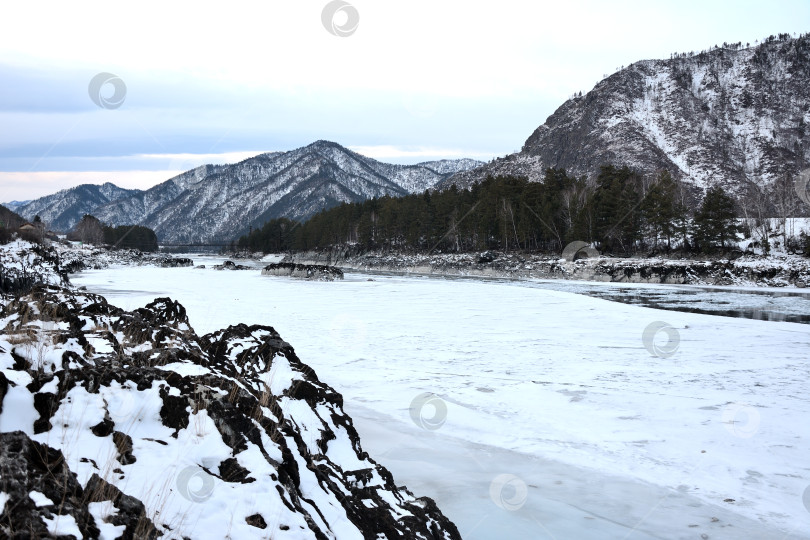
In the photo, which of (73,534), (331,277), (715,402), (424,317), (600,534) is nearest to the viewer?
(73,534)

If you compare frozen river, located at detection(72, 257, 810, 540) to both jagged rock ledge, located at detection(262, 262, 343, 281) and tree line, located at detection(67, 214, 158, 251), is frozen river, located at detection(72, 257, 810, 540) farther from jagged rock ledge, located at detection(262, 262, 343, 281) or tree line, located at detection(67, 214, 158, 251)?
tree line, located at detection(67, 214, 158, 251)

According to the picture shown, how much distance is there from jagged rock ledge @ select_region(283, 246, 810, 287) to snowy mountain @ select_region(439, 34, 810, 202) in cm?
10776

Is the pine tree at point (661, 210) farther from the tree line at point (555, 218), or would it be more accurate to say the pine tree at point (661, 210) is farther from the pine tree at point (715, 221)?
the pine tree at point (715, 221)

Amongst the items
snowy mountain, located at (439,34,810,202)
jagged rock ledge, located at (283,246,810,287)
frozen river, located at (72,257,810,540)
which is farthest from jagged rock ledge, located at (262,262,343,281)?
snowy mountain, located at (439,34,810,202)

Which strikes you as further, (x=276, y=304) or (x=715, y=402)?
(x=276, y=304)

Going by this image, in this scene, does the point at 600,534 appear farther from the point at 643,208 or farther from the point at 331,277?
the point at 643,208

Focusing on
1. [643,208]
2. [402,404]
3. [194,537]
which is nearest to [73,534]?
[194,537]

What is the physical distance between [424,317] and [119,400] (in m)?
16.9

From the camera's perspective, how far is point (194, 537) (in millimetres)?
3256

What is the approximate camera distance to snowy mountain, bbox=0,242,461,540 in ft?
10.2

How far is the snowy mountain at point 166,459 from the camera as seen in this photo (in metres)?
3.10

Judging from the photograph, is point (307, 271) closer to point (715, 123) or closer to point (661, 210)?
point (661, 210)

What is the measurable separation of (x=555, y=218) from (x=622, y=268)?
21.0m

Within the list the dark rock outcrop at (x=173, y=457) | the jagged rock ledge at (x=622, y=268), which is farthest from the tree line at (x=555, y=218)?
the dark rock outcrop at (x=173, y=457)
